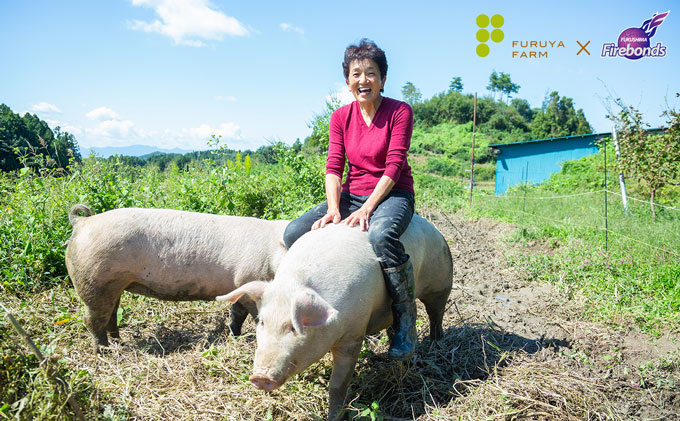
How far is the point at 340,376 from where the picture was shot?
2.64 metres

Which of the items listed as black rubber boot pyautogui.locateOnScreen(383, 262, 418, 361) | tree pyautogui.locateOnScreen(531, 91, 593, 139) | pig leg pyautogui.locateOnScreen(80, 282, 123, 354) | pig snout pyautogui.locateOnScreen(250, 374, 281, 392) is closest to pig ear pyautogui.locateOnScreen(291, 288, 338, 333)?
pig snout pyautogui.locateOnScreen(250, 374, 281, 392)

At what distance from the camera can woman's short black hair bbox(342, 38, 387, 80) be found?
312cm

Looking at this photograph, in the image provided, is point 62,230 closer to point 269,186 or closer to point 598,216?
point 269,186

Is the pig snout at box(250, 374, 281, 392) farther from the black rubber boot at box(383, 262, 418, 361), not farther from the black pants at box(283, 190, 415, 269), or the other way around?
the black pants at box(283, 190, 415, 269)

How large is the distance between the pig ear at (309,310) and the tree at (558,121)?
4224 cm

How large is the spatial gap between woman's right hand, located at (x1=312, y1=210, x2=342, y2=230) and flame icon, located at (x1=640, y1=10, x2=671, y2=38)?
826cm

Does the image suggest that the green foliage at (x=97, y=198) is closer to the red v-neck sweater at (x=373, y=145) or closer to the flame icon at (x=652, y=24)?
the red v-neck sweater at (x=373, y=145)

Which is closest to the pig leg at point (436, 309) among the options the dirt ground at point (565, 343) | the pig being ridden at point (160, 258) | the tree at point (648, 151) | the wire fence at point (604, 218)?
the dirt ground at point (565, 343)

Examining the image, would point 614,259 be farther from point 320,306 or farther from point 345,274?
point 320,306

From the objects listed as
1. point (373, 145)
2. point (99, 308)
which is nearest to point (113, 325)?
point (99, 308)

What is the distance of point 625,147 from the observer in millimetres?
8172

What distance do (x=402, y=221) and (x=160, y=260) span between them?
2110 mm

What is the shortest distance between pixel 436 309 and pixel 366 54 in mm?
2224

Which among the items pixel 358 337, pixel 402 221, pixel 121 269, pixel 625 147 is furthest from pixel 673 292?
pixel 121 269
